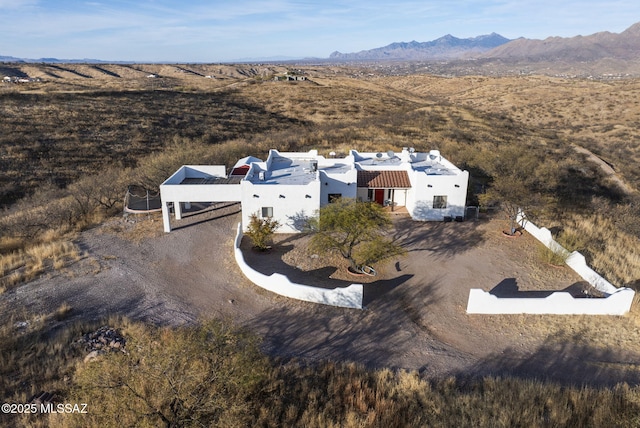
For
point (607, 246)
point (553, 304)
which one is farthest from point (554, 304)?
point (607, 246)

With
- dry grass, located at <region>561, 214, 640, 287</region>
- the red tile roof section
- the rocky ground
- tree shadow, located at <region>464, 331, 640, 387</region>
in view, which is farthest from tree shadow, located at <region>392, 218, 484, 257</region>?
tree shadow, located at <region>464, 331, 640, 387</region>

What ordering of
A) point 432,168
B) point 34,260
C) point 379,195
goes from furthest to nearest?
point 432,168 → point 379,195 → point 34,260

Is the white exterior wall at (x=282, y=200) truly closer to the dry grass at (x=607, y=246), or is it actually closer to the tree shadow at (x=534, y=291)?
the tree shadow at (x=534, y=291)

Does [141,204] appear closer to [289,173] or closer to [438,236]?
[289,173]

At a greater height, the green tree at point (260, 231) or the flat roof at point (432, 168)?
the flat roof at point (432, 168)

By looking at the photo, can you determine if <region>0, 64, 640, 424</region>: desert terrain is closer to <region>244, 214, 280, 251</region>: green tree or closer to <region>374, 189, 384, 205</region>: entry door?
<region>244, 214, 280, 251</region>: green tree

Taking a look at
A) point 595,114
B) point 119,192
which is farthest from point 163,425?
point 595,114

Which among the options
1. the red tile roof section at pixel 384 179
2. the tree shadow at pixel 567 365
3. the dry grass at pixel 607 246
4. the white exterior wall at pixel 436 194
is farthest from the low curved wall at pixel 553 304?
the red tile roof section at pixel 384 179
